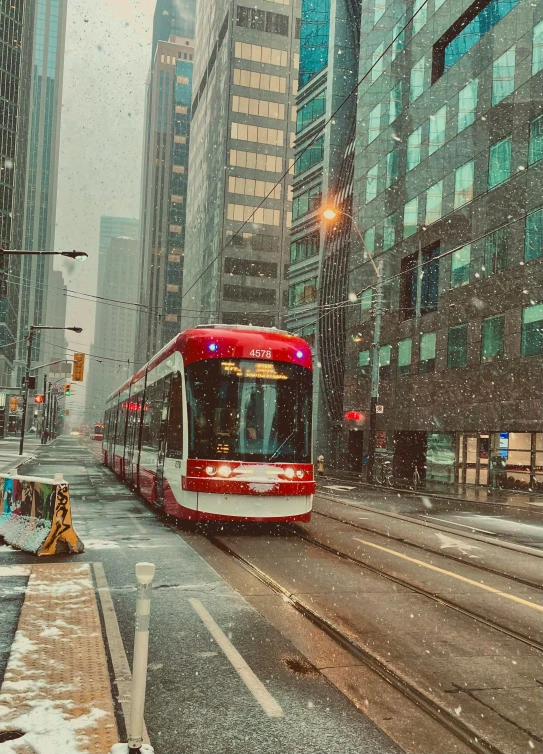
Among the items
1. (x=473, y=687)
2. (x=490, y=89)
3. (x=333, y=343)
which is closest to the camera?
(x=473, y=687)

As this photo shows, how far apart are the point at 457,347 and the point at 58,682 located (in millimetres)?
30309

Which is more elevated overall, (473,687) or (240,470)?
(240,470)

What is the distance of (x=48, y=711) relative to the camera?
4605 millimetres

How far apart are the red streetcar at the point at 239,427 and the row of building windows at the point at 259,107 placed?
82507 millimetres

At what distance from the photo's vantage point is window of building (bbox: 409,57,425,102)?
129ft

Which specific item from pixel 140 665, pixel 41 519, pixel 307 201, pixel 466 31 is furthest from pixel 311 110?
pixel 140 665

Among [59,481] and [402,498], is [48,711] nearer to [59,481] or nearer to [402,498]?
[59,481]

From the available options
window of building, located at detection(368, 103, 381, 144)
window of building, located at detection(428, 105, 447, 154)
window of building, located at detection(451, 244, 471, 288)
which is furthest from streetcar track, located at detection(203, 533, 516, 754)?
Answer: window of building, located at detection(368, 103, 381, 144)

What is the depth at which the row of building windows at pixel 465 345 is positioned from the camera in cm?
2775

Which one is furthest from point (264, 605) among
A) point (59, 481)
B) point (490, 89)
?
point (490, 89)

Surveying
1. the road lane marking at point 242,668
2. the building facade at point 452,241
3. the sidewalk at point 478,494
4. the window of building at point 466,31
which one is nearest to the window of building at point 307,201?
the building facade at point 452,241

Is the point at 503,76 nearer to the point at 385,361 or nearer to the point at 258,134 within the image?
the point at 385,361

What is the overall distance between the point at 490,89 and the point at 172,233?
16129 cm

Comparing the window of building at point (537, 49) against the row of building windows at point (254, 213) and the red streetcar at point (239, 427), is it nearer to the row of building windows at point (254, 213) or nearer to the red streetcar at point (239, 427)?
the red streetcar at point (239, 427)
